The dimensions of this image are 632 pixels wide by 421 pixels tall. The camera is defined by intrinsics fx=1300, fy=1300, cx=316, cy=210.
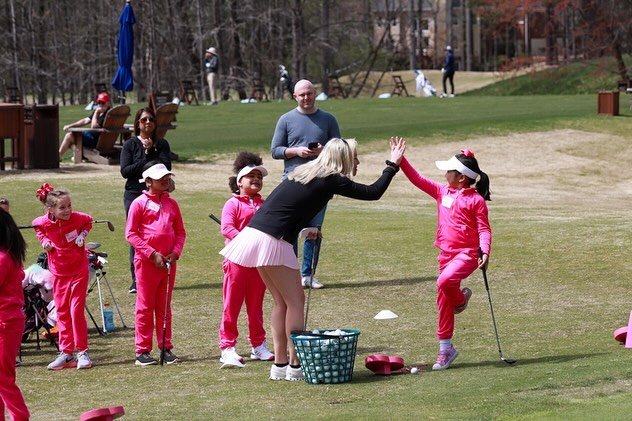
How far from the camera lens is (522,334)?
11.6 m

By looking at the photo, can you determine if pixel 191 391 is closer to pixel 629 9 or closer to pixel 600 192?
pixel 600 192

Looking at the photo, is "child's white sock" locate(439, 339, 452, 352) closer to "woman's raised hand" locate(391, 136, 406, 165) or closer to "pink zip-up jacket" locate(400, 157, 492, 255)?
"pink zip-up jacket" locate(400, 157, 492, 255)

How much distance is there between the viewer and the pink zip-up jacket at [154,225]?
10.6 m

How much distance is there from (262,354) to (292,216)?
1935 millimetres

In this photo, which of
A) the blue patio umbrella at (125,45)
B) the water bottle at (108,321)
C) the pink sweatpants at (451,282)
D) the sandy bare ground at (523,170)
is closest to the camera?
the pink sweatpants at (451,282)

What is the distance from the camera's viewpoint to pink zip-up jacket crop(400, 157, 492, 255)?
9984 millimetres

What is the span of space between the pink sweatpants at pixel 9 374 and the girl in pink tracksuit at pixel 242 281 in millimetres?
2662

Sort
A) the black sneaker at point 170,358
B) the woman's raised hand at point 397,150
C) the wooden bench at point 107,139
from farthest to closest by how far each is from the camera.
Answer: the wooden bench at point 107,139 → the black sneaker at point 170,358 → the woman's raised hand at point 397,150

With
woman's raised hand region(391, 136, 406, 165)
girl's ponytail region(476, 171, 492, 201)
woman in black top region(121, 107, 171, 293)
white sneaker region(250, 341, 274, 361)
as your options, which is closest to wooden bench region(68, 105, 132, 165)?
woman in black top region(121, 107, 171, 293)

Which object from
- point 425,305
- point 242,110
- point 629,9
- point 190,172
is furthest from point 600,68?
point 425,305

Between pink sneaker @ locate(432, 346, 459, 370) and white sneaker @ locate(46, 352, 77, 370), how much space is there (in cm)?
305

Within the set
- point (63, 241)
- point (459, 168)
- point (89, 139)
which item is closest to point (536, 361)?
point (459, 168)

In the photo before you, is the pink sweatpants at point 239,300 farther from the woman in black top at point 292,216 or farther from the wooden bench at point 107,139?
the wooden bench at point 107,139

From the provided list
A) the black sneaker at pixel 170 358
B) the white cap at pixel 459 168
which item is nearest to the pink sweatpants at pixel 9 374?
Result: the black sneaker at pixel 170 358
